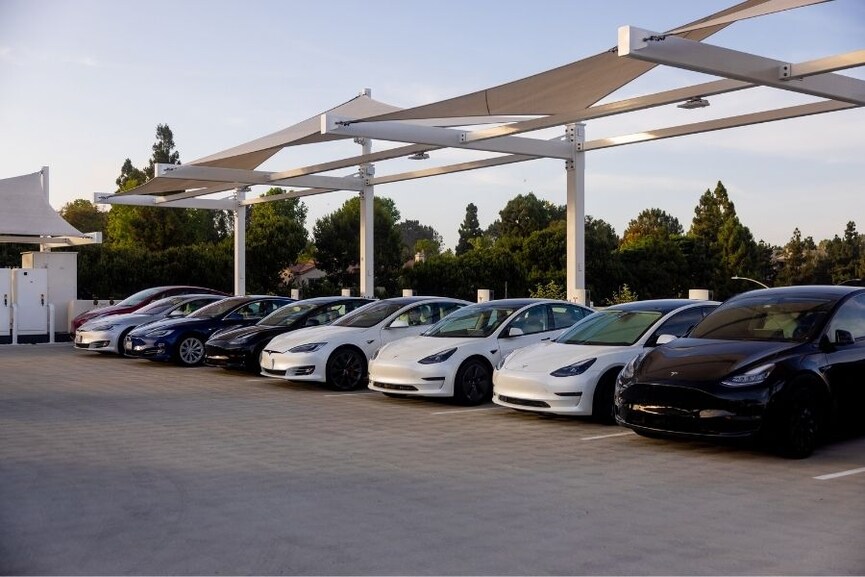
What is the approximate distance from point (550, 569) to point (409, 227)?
155 metres

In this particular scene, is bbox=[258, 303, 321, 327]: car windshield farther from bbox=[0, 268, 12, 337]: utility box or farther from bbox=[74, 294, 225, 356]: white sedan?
bbox=[0, 268, 12, 337]: utility box

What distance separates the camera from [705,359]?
895 centimetres

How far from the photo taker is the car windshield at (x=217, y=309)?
1881 cm

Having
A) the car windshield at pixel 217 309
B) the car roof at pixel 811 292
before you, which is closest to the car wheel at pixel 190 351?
the car windshield at pixel 217 309

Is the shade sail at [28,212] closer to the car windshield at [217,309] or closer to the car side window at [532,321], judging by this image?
the car windshield at [217,309]

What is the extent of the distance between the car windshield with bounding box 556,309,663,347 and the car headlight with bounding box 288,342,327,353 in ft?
13.3

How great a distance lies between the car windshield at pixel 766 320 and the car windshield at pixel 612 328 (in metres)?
1.23

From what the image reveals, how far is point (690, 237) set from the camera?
68000mm

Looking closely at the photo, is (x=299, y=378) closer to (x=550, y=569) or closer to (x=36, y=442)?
(x=36, y=442)

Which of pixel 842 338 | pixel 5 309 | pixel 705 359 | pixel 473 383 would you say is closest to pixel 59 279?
pixel 5 309

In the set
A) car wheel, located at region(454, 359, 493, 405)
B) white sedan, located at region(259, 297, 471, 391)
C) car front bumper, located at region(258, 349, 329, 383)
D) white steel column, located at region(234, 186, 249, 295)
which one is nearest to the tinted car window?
car wheel, located at region(454, 359, 493, 405)

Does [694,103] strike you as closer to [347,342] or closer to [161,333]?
[347,342]

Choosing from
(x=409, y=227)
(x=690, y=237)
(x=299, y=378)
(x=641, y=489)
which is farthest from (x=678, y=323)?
(x=409, y=227)

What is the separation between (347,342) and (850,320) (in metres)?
7.35
